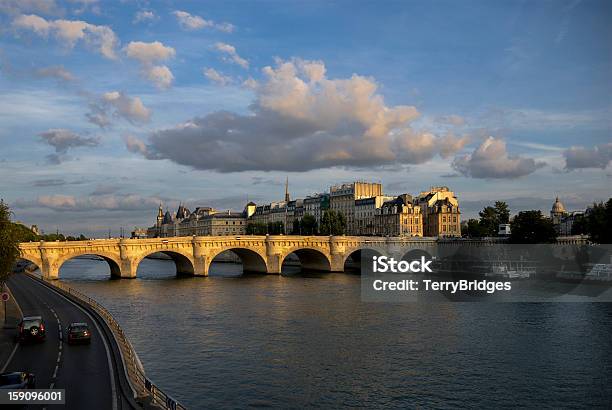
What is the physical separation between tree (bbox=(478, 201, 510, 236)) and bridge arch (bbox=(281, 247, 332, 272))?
147 ft

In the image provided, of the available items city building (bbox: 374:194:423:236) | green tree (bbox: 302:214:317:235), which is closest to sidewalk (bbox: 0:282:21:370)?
city building (bbox: 374:194:423:236)

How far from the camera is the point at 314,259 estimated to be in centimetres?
11938

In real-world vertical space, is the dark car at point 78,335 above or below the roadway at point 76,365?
above

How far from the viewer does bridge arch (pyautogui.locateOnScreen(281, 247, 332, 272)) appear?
110975mm

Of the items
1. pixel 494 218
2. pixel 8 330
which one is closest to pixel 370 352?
pixel 8 330

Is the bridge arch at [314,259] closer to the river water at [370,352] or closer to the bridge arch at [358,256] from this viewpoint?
the bridge arch at [358,256]

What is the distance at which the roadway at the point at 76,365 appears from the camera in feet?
75.0

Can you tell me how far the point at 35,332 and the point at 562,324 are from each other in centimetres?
3734

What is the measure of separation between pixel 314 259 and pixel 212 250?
90.6 ft

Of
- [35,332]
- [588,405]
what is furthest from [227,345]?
[588,405]

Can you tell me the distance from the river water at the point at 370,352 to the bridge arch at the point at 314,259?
46401 millimetres

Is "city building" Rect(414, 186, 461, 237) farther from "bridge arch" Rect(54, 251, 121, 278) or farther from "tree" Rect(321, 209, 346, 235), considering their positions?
"bridge arch" Rect(54, 251, 121, 278)

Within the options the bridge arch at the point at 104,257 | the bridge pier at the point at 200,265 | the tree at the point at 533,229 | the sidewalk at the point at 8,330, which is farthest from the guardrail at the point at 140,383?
the tree at the point at 533,229

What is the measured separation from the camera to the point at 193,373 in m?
33.1
